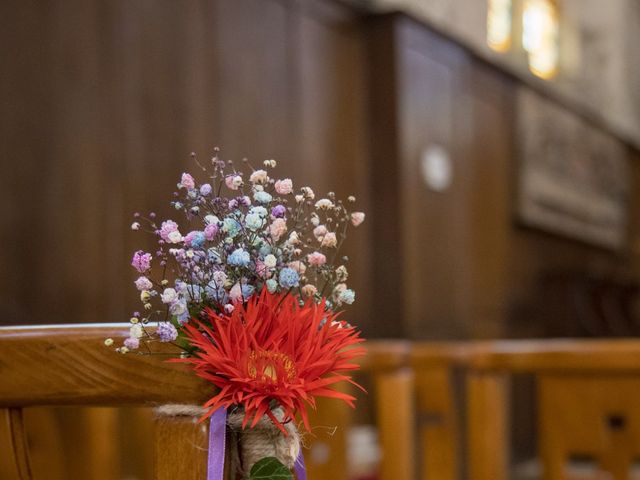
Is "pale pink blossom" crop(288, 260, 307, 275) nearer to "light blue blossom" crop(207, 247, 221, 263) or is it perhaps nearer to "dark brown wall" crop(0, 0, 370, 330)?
"light blue blossom" crop(207, 247, 221, 263)

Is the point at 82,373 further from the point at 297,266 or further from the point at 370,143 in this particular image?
the point at 370,143

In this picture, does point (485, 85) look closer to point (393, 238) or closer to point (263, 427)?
point (393, 238)

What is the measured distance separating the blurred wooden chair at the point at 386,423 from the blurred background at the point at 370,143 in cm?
65

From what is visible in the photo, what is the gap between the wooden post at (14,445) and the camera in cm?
112

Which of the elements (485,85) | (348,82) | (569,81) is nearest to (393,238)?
(348,82)

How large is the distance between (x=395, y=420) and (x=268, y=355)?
200 centimetres

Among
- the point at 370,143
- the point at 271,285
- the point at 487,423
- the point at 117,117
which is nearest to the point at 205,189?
the point at 271,285

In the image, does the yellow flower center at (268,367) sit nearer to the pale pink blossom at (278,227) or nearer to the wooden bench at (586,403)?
the pale pink blossom at (278,227)

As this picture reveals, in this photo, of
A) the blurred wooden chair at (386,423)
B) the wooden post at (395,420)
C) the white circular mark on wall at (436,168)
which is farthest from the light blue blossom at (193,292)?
the white circular mark on wall at (436,168)

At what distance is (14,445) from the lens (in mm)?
1124

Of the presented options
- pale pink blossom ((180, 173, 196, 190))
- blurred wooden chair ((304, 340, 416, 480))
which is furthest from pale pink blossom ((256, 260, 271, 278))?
blurred wooden chair ((304, 340, 416, 480))

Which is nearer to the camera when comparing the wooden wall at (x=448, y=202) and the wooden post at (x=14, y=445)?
the wooden post at (x=14, y=445)

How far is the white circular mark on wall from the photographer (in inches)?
267

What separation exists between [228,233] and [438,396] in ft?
7.23
